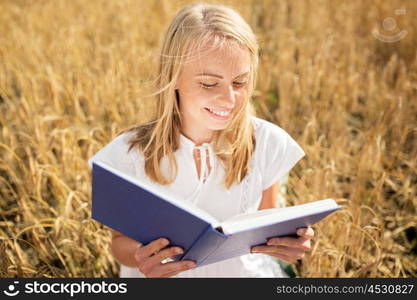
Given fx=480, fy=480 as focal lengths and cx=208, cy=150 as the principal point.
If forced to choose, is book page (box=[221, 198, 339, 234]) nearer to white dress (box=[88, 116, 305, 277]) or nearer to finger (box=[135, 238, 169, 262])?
finger (box=[135, 238, 169, 262])

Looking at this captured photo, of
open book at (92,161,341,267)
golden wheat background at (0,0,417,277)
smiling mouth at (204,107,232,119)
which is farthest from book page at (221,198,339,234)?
golden wheat background at (0,0,417,277)

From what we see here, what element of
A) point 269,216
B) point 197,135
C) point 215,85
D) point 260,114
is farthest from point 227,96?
point 260,114

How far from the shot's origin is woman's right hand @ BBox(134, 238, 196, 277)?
1191mm

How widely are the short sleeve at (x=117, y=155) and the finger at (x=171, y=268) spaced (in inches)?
16.2

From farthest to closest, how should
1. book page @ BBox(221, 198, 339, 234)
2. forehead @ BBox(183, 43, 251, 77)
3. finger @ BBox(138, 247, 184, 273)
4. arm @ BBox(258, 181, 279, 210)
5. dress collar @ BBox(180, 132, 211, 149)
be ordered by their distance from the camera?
arm @ BBox(258, 181, 279, 210) → dress collar @ BBox(180, 132, 211, 149) → forehead @ BBox(183, 43, 251, 77) → finger @ BBox(138, 247, 184, 273) → book page @ BBox(221, 198, 339, 234)

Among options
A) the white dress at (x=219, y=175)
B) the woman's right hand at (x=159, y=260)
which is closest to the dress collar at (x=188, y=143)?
the white dress at (x=219, y=175)

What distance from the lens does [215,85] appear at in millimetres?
1361

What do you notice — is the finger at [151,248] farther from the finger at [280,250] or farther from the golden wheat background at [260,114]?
the golden wheat background at [260,114]

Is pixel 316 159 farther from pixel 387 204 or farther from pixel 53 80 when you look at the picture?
pixel 53 80

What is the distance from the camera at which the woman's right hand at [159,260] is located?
119cm

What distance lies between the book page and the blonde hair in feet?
1.21

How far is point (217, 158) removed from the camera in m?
1.52

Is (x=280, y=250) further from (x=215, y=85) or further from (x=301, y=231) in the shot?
(x=215, y=85)

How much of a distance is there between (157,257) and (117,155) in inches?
17.1
